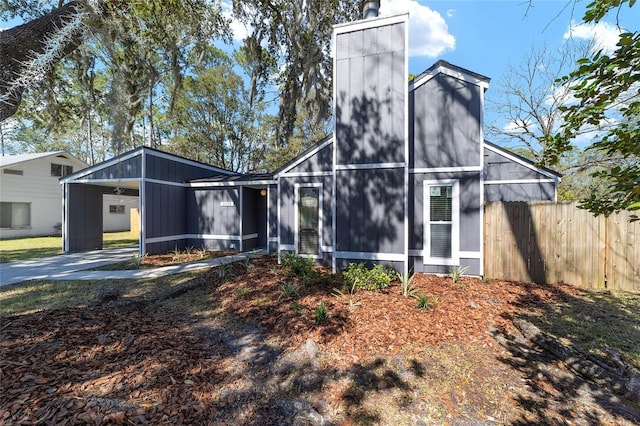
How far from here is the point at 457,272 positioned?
20.7 feet

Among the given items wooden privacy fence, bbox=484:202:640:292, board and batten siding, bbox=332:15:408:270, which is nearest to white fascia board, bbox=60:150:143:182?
board and batten siding, bbox=332:15:408:270

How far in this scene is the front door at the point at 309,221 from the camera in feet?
26.5

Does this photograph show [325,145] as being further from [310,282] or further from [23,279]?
[23,279]

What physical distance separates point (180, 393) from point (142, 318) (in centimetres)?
235

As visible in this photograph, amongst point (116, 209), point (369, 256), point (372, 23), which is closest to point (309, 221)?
point (369, 256)

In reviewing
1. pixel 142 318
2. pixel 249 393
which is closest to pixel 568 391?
pixel 249 393

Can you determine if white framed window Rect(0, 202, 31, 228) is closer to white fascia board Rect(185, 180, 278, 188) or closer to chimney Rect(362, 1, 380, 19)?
white fascia board Rect(185, 180, 278, 188)

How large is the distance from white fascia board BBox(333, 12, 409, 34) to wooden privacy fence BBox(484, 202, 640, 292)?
15.2 feet

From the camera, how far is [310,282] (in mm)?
5746

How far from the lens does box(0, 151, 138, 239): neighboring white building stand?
15.9 m

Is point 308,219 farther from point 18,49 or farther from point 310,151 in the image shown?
point 18,49

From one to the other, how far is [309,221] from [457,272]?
3990 millimetres

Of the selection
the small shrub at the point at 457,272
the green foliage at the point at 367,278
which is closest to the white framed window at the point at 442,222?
the small shrub at the point at 457,272

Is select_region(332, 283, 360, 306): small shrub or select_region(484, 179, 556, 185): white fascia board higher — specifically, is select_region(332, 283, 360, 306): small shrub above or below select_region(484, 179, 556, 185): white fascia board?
below
